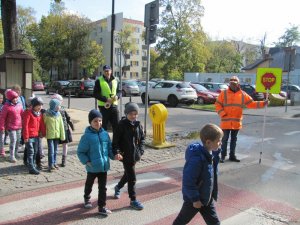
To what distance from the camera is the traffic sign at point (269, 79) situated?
828 centimetres

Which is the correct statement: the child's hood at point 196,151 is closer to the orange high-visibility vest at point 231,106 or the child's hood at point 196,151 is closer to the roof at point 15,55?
the orange high-visibility vest at point 231,106

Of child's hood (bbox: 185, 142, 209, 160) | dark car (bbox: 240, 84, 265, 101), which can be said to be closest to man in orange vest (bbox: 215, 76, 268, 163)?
child's hood (bbox: 185, 142, 209, 160)

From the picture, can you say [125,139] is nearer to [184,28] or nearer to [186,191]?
[186,191]

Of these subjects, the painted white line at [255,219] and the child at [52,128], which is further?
the child at [52,128]

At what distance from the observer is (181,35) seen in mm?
54094

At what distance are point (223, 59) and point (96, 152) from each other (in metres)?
70.8

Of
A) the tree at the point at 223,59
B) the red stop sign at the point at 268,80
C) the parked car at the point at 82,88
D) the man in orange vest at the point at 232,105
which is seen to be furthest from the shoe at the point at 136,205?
the tree at the point at 223,59

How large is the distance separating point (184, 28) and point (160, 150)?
154 ft

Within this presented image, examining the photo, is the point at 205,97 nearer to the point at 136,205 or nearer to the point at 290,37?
the point at 136,205

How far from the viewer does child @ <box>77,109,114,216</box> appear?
4.75 meters

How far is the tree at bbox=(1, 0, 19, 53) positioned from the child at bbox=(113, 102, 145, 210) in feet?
25.5

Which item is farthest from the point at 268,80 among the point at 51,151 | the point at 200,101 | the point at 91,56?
the point at 91,56

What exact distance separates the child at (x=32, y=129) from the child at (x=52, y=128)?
143 millimetres

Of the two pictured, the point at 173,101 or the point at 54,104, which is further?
the point at 173,101
